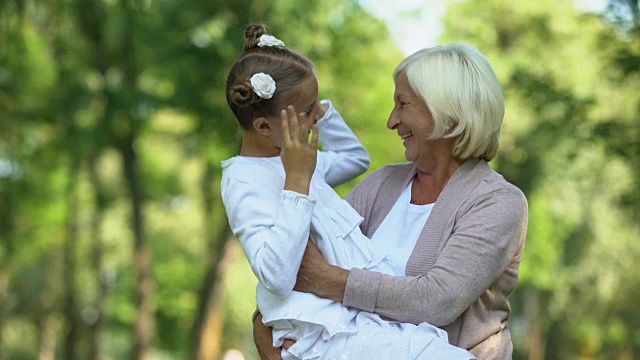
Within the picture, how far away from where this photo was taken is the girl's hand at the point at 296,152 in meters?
3.06

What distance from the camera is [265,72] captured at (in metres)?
3.23

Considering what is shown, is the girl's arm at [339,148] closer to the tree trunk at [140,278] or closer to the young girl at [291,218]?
the young girl at [291,218]

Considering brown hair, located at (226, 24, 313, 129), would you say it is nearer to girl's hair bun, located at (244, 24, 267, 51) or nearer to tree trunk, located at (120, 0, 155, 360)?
girl's hair bun, located at (244, 24, 267, 51)

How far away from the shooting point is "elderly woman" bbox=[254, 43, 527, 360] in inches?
122

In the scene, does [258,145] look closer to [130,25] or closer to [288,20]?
[130,25]

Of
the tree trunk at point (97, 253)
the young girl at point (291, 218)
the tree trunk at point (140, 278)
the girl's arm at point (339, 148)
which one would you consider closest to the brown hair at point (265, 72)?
the young girl at point (291, 218)

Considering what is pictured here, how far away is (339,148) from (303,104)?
629 mm

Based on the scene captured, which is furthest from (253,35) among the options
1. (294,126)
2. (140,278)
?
(140,278)

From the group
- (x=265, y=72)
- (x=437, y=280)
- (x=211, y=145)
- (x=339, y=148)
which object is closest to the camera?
(x=437, y=280)

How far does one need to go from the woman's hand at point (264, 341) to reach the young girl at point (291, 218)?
5cm

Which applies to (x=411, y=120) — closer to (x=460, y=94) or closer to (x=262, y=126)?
(x=460, y=94)

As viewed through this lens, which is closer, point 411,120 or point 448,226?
point 448,226

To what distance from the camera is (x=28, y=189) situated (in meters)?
21.3

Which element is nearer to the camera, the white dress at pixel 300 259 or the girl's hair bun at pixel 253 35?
the white dress at pixel 300 259
